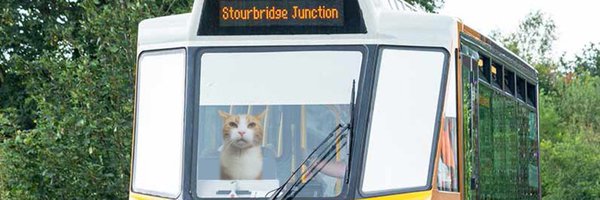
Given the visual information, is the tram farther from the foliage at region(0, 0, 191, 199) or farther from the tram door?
the foliage at region(0, 0, 191, 199)

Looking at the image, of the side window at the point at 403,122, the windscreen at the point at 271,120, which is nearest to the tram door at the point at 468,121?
the side window at the point at 403,122

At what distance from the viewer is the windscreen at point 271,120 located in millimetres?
11672

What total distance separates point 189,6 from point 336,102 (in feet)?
34.8

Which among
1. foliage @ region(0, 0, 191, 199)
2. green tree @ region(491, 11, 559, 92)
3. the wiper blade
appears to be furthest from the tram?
green tree @ region(491, 11, 559, 92)

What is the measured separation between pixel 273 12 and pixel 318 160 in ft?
4.03

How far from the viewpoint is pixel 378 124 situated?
1178 centimetres

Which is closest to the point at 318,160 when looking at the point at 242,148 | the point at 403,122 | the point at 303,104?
the point at 303,104

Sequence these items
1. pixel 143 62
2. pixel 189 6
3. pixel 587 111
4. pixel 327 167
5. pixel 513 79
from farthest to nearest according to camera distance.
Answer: pixel 587 111 < pixel 189 6 < pixel 513 79 < pixel 143 62 < pixel 327 167

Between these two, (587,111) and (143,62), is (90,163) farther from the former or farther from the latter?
(587,111)

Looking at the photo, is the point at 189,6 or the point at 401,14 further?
the point at 189,6

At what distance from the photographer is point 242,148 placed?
1174 cm

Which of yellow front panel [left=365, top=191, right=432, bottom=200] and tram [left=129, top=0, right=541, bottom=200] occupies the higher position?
tram [left=129, top=0, right=541, bottom=200]

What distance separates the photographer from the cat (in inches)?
460

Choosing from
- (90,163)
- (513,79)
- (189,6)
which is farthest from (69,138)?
(513,79)
